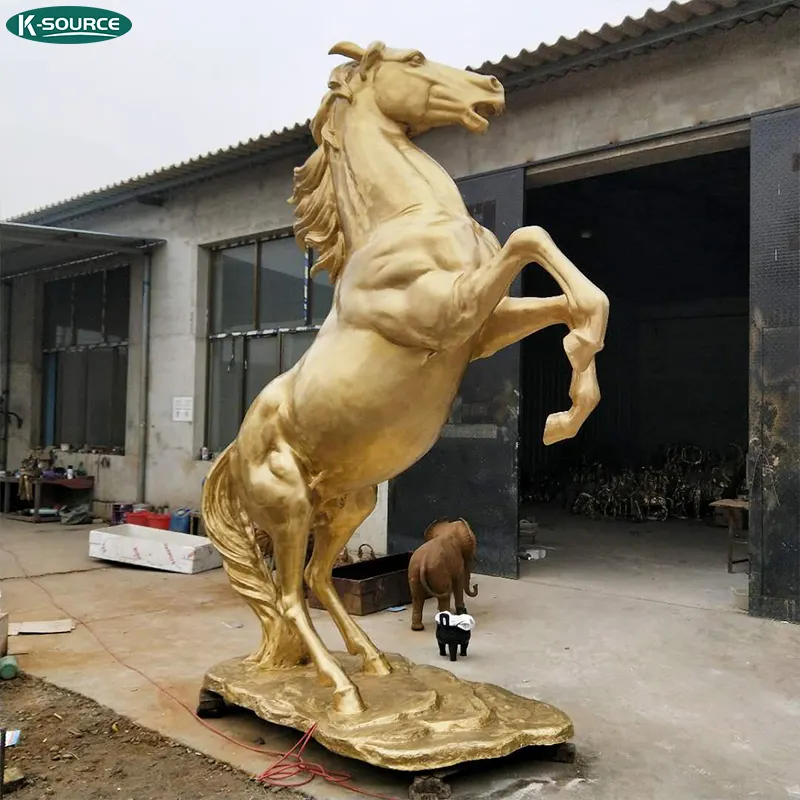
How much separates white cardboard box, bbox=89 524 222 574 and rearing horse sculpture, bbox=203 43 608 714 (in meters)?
3.61

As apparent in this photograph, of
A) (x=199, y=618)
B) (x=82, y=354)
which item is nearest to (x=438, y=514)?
(x=199, y=618)

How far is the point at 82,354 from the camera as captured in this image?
1096 cm

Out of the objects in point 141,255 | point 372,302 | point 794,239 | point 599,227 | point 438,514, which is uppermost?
point 599,227

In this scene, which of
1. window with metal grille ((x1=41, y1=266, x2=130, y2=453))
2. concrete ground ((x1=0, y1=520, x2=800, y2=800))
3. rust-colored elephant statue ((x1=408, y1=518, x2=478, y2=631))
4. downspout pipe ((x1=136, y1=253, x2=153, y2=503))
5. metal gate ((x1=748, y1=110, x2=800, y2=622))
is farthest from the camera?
window with metal grille ((x1=41, y1=266, x2=130, y2=453))

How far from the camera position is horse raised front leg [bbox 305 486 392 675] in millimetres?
3043

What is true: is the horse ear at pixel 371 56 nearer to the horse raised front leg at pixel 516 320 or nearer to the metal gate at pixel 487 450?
the horse raised front leg at pixel 516 320

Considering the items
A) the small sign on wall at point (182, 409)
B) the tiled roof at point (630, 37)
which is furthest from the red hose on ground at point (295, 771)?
the small sign on wall at point (182, 409)

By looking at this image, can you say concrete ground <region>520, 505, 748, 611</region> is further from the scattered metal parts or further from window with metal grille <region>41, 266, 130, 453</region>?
window with metal grille <region>41, 266, 130, 453</region>

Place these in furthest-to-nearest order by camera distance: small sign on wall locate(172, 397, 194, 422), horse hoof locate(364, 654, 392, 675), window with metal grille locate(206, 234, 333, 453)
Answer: small sign on wall locate(172, 397, 194, 422) < window with metal grille locate(206, 234, 333, 453) < horse hoof locate(364, 654, 392, 675)

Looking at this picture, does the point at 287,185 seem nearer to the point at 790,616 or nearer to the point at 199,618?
the point at 199,618

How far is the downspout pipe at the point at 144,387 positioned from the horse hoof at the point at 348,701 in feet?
23.7

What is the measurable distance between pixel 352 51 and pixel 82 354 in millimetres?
9311

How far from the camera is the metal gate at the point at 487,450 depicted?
6227 millimetres

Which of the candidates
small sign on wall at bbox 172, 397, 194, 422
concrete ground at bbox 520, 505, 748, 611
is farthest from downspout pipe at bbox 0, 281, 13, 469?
concrete ground at bbox 520, 505, 748, 611
